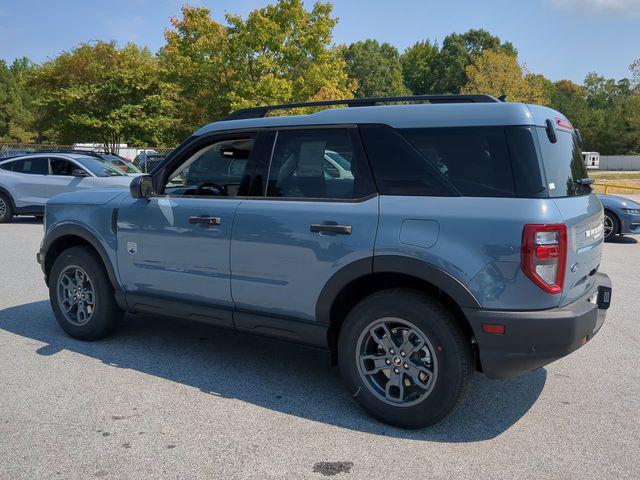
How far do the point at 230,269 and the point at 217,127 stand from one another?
112cm

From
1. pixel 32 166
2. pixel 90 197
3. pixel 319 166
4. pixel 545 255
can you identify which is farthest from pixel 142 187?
pixel 32 166

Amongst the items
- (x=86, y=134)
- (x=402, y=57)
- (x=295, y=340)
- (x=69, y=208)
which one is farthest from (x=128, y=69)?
(x=402, y=57)

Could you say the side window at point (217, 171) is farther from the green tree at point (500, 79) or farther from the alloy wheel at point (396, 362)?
the green tree at point (500, 79)

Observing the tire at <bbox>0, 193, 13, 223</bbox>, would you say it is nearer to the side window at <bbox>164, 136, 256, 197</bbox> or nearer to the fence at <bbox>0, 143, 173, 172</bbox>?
the fence at <bbox>0, 143, 173, 172</bbox>

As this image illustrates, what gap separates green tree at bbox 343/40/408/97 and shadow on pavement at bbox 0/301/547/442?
73675 mm

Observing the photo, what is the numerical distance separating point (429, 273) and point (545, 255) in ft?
2.05

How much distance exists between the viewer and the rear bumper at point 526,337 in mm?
3035

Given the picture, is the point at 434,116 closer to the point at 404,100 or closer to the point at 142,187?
the point at 404,100

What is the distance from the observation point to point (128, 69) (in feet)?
87.7

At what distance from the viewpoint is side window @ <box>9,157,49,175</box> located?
13.3 metres

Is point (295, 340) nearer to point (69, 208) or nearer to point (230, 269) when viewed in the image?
point (230, 269)

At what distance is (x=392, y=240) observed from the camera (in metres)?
3.32

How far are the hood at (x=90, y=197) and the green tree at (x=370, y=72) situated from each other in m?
73.6

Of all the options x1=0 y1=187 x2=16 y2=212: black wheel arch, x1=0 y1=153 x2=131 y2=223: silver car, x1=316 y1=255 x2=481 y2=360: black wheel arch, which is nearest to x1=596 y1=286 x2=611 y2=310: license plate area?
x1=316 y1=255 x2=481 y2=360: black wheel arch
